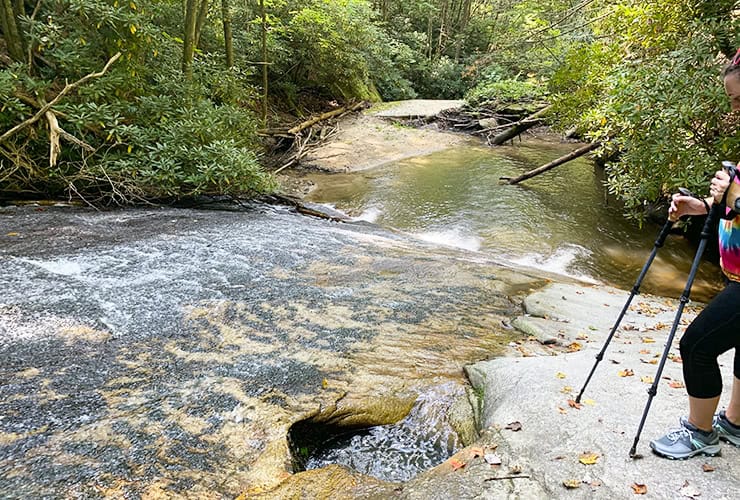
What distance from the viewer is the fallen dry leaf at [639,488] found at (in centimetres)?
227

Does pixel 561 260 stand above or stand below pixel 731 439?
below

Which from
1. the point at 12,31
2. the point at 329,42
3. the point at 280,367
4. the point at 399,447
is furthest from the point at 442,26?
the point at 399,447

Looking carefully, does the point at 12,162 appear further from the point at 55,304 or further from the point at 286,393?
the point at 286,393

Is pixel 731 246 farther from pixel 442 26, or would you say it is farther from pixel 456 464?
pixel 442 26

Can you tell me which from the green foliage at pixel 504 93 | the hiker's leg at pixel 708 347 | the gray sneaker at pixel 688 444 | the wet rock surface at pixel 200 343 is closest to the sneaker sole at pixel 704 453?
the gray sneaker at pixel 688 444

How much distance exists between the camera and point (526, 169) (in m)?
15.7

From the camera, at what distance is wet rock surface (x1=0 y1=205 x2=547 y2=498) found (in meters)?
2.71

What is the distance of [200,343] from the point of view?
13.6 feet

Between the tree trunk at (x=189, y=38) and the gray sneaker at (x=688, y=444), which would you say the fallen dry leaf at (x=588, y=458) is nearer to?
the gray sneaker at (x=688, y=444)

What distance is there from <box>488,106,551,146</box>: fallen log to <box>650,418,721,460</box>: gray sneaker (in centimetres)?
1328

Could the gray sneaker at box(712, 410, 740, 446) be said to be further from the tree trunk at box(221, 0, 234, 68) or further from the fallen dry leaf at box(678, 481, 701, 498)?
the tree trunk at box(221, 0, 234, 68)

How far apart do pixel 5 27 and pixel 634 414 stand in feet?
35.2

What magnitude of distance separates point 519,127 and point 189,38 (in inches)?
471

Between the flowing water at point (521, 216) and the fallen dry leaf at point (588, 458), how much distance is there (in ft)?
21.5
